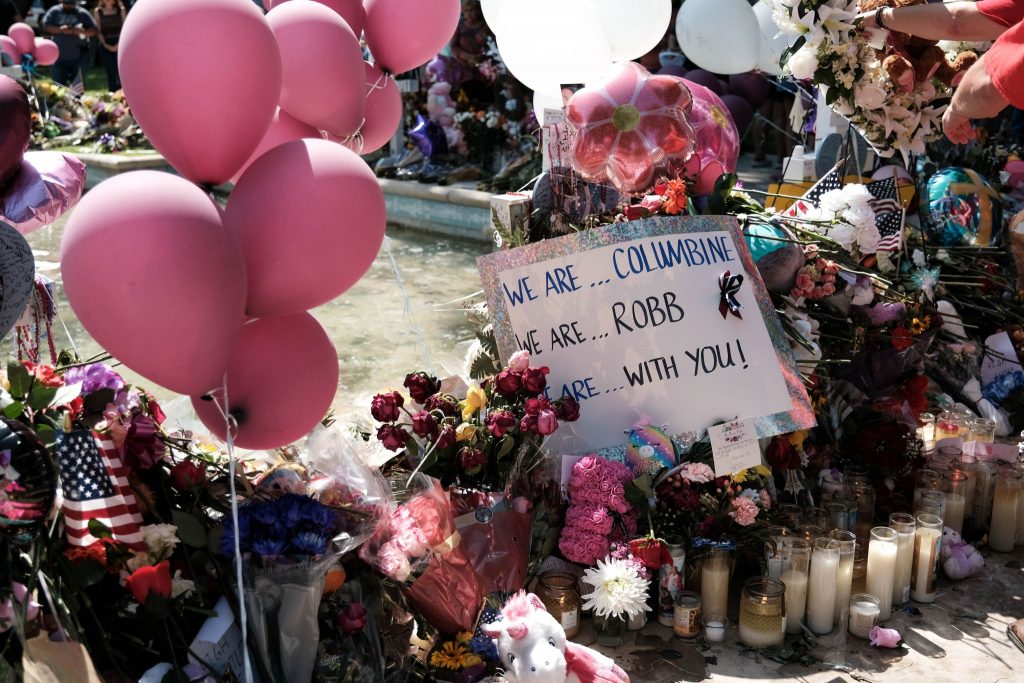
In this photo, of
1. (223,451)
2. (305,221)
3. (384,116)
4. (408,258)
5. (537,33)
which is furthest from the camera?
(408,258)

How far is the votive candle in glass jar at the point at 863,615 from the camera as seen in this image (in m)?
2.64

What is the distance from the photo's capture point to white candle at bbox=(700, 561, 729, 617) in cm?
268

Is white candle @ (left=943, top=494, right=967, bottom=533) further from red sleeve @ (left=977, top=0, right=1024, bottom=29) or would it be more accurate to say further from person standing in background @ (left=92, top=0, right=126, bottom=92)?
person standing in background @ (left=92, top=0, right=126, bottom=92)

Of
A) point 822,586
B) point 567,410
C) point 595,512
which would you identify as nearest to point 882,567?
point 822,586

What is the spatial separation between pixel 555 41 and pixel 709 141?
0.65m

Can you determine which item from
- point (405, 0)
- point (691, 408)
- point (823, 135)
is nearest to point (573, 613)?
point (691, 408)

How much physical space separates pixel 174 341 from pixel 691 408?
5.57 ft

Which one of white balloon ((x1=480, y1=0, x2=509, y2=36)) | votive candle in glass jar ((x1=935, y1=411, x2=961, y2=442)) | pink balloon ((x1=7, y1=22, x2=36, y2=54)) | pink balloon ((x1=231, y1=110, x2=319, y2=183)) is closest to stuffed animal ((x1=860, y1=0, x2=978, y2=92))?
votive candle in glass jar ((x1=935, y1=411, x2=961, y2=442))

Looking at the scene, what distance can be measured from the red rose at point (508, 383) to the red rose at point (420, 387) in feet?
0.67

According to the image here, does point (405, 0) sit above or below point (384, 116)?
above

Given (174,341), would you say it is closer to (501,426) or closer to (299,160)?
(299,160)

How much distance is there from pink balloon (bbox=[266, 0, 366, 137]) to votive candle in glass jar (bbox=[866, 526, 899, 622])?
1820 mm

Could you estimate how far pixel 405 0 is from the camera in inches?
106

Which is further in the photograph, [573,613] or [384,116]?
[384,116]
